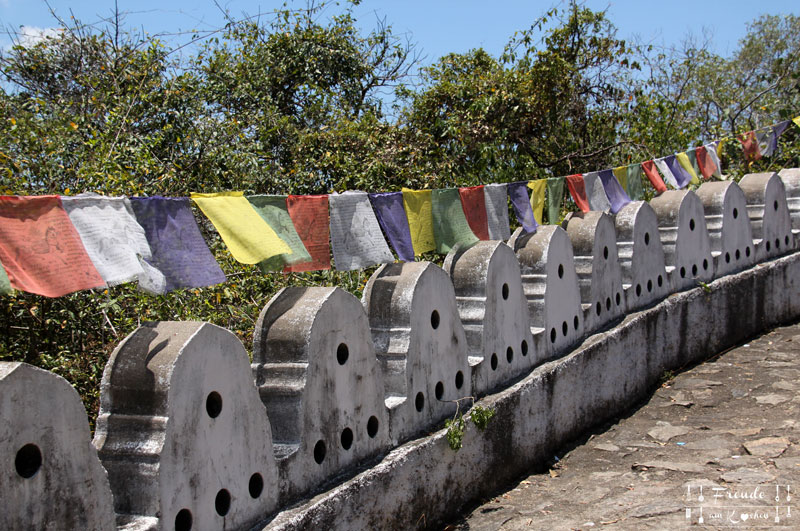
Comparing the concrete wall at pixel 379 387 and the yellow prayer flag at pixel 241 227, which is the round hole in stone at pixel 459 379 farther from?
the yellow prayer flag at pixel 241 227

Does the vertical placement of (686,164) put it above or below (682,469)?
above

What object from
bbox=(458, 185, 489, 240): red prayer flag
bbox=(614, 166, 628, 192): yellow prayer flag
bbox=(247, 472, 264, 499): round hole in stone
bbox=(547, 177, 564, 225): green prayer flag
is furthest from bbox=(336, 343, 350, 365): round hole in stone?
bbox=(614, 166, 628, 192): yellow prayer flag

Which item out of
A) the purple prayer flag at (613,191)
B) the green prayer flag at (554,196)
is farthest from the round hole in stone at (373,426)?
the purple prayer flag at (613,191)

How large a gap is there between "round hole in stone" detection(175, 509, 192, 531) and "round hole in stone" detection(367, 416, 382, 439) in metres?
1.26

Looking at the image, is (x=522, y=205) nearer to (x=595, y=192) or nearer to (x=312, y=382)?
(x=595, y=192)

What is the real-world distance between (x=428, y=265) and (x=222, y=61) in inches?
321

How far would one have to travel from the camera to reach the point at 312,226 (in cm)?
422

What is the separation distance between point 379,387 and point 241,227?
1.13m

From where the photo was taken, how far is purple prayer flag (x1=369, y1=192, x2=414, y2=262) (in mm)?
4754

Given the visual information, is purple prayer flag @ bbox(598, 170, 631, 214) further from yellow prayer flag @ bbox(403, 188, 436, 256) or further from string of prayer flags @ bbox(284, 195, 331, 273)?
string of prayer flags @ bbox(284, 195, 331, 273)

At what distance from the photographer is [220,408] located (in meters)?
3.19

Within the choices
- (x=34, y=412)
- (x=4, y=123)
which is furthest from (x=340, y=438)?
(x=4, y=123)

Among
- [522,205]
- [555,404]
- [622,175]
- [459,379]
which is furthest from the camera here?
[622,175]

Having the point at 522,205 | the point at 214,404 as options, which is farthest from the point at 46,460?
the point at 522,205
